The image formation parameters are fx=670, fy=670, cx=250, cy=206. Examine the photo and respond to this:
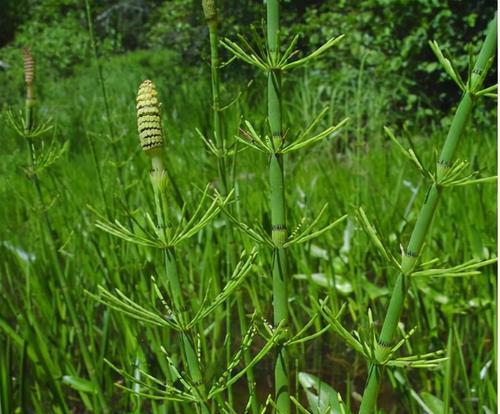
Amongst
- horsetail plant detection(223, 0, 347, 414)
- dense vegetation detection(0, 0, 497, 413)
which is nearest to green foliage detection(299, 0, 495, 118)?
dense vegetation detection(0, 0, 497, 413)

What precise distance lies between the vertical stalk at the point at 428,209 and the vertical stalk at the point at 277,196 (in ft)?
0.33

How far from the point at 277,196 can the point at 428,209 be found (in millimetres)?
150

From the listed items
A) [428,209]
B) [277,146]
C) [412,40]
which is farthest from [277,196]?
[412,40]

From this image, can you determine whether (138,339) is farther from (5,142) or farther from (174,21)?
(174,21)

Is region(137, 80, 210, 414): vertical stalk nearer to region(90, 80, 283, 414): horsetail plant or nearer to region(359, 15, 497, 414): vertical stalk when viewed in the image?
region(90, 80, 283, 414): horsetail plant

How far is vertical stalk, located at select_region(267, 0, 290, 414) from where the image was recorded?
61cm

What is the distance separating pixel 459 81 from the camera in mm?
552

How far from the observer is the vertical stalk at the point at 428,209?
1.69 ft

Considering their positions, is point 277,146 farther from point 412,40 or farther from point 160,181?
point 412,40

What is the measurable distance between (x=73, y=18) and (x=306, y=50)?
4.41m

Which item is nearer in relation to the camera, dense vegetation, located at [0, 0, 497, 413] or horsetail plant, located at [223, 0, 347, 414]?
horsetail plant, located at [223, 0, 347, 414]

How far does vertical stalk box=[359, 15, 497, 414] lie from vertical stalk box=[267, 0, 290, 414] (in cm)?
10

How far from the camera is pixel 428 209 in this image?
0.55 meters

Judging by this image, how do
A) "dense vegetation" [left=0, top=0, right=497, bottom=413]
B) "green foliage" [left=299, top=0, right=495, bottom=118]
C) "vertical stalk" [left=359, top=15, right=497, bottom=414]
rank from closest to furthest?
1. "vertical stalk" [left=359, top=15, right=497, bottom=414]
2. "dense vegetation" [left=0, top=0, right=497, bottom=413]
3. "green foliage" [left=299, top=0, right=495, bottom=118]
